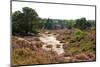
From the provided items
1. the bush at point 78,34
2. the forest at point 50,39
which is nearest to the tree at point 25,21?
the forest at point 50,39

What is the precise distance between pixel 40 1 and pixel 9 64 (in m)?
0.83

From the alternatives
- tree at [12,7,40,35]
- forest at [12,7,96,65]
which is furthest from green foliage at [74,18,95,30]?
tree at [12,7,40,35]

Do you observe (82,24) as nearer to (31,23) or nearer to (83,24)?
(83,24)

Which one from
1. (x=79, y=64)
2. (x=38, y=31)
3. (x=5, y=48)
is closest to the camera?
(x=5, y=48)

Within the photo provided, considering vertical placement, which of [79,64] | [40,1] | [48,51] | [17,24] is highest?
[40,1]

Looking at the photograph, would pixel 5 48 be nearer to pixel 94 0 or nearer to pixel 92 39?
pixel 92 39

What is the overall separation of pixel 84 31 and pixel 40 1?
0.72 metres

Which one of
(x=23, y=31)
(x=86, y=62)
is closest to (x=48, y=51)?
(x=23, y=31)

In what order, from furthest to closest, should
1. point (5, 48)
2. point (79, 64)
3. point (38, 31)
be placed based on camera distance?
1. point (79, 64)
2. point (38, 31)
3. point (5, 48)

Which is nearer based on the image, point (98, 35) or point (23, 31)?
point (23, 31)

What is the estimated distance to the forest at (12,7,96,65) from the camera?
2404mm

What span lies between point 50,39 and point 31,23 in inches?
12.3

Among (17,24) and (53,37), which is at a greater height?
(17,24)

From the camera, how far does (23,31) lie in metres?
2.43
